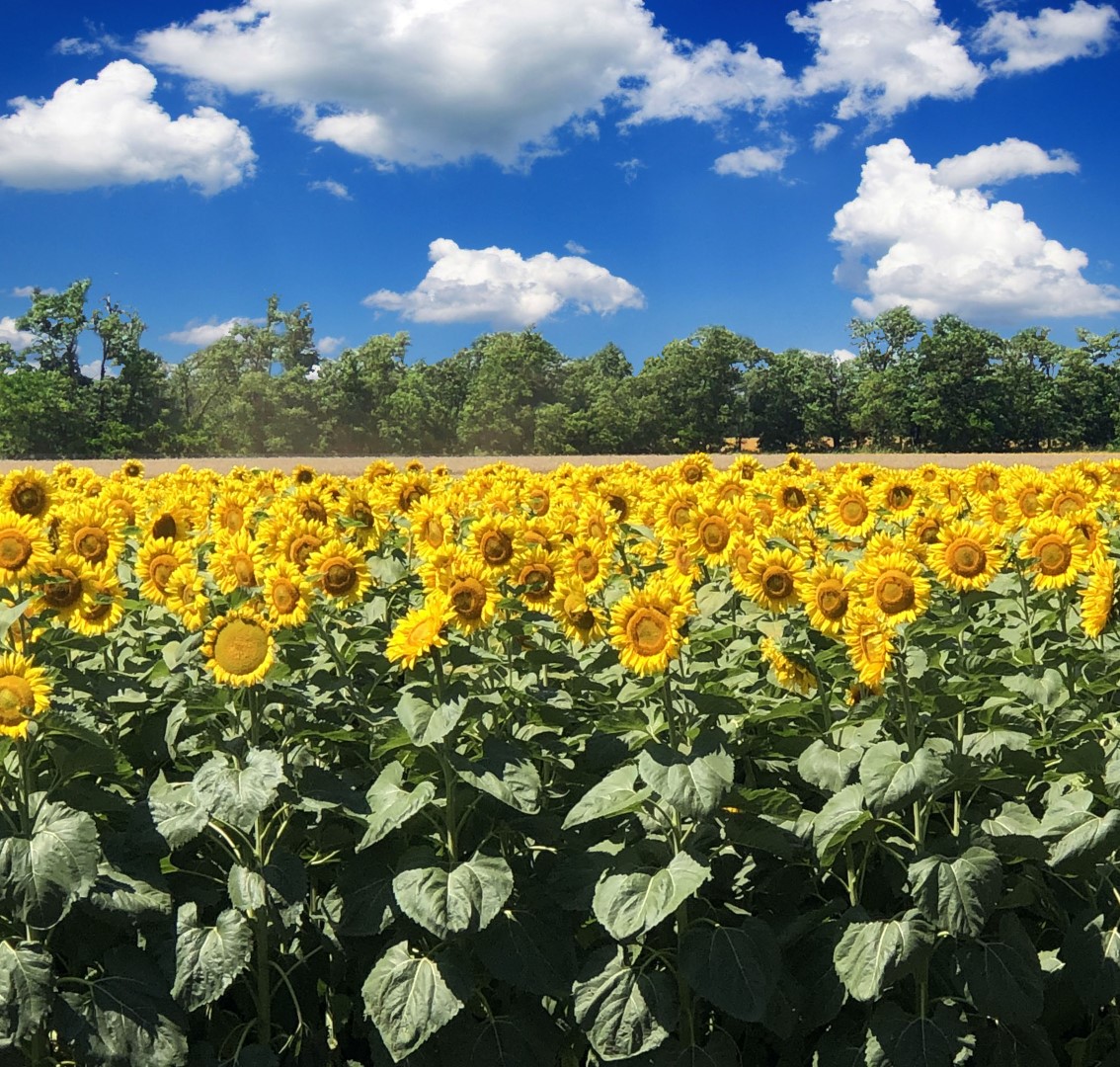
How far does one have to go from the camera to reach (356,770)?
4.76 m

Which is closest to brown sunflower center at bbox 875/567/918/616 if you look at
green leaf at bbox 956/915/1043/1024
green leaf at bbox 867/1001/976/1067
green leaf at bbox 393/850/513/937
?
green leaf at bbox 956/915/1043/1024

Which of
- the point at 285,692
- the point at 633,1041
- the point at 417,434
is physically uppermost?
the point at 417,434

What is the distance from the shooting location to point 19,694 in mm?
3799

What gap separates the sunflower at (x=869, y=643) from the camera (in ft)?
13.4

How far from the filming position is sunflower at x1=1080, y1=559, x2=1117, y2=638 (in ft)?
15.6

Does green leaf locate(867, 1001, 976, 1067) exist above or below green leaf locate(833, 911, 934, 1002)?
below

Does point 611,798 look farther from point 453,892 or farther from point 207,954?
point 207,954

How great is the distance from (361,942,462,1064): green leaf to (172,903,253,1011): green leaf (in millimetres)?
431

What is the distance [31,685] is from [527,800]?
1569mm

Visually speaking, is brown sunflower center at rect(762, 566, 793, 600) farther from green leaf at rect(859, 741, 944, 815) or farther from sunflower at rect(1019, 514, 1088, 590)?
sunflower at rect(1019, 514, 1088, 590)

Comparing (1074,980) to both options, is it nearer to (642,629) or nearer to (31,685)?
(642,629)

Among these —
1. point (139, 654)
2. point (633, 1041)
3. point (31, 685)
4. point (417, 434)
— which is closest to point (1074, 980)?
point (633, 1041)

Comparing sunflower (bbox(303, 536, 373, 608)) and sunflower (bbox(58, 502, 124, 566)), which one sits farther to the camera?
sunflower (bbox(58, 502, 124, 566))

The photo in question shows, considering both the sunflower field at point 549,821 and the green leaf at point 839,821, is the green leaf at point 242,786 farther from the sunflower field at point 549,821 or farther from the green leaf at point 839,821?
the green leaf at point 839,821
